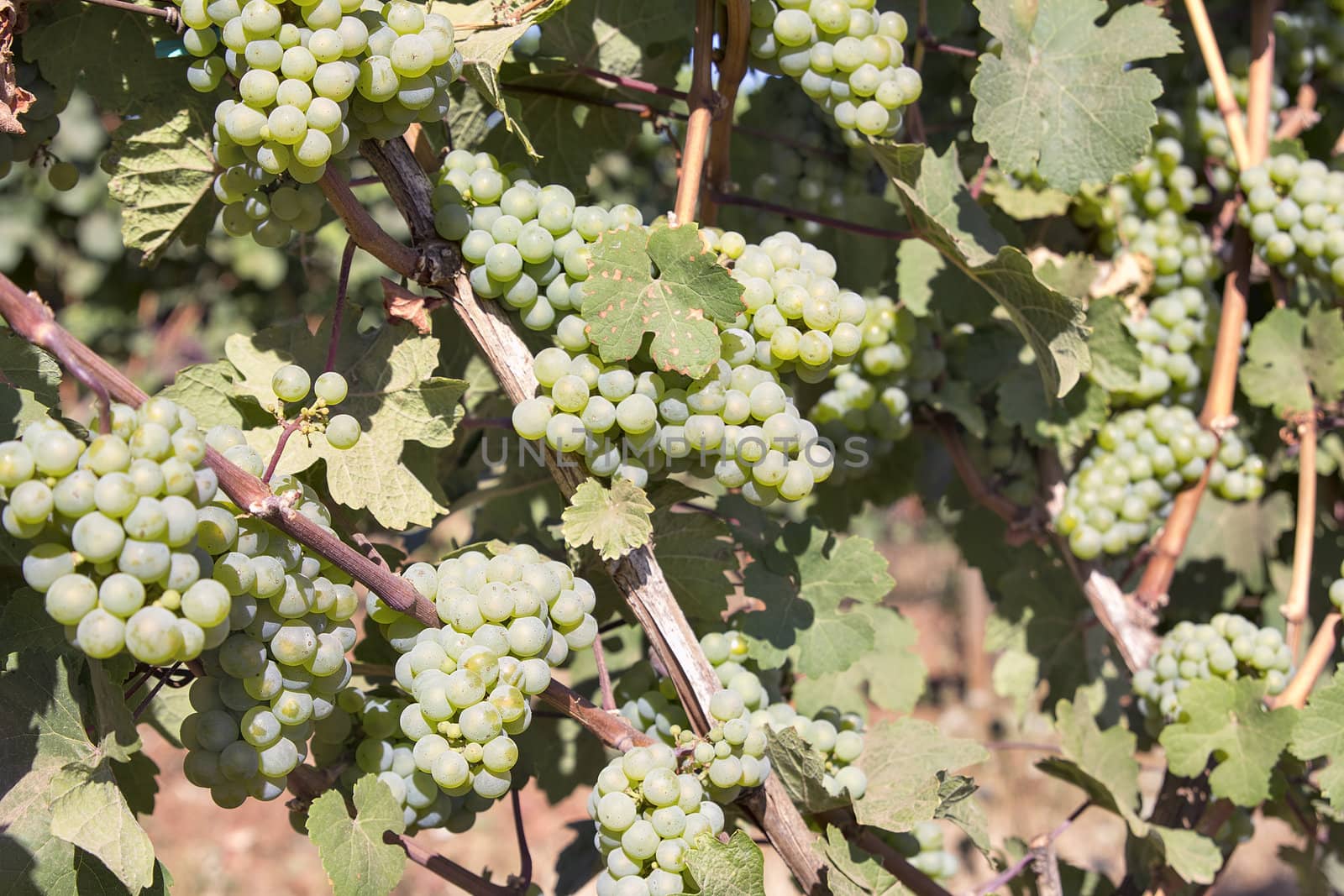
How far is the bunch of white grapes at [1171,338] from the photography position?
2.16 meters

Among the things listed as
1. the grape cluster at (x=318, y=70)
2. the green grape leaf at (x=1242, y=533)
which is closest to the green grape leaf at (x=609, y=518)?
the grape cluster at (x=318, y=70)

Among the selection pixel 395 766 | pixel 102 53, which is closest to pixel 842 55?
pixel 102 53

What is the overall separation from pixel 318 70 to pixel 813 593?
41.4 inches

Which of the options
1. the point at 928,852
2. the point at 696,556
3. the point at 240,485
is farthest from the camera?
the point at 928,852

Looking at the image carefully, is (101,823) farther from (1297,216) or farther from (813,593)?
(1297,216)

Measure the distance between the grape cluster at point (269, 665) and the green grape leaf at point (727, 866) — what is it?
446 mm

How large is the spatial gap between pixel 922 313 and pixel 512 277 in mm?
1006

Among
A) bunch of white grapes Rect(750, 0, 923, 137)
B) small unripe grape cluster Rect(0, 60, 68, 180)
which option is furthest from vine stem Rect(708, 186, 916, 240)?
small unripe grape cluster Rect(0, 60, 68, 180)

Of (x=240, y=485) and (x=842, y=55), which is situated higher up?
(x=842, y=55)

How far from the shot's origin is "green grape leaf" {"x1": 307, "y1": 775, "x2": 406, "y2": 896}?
123 cm

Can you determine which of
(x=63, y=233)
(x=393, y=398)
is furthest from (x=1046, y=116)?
(x=63, y=233)

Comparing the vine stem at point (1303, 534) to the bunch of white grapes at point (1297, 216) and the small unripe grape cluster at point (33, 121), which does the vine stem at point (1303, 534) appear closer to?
the bunch of white grapes at point (1297, 216)

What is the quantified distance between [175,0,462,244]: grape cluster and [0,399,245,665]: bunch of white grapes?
379 mm

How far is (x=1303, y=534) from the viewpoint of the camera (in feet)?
6.98
